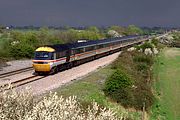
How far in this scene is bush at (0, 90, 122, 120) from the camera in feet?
25.2

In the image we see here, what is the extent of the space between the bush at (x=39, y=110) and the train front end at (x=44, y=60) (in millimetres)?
23023

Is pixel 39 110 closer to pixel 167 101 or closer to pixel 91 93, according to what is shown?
pixel 91 93

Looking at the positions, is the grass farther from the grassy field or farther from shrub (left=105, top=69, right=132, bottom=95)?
the grassy field

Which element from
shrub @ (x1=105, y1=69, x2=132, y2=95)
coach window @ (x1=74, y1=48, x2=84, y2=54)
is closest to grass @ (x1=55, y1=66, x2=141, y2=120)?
shrub @ (x1=105, y1=69, x2=132, y2=95)

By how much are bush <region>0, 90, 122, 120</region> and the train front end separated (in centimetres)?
2302

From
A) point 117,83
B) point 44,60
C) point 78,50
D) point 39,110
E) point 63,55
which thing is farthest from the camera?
point 78,50

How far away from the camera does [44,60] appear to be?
107 ft

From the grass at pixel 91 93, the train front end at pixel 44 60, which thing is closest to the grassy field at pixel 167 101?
the grass at pixel 91 93

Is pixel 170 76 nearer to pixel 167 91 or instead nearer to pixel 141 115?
pixel 167 91

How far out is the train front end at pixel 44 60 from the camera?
3234 cm

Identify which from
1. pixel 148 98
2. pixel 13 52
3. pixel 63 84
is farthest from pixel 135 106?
pixel 13 52

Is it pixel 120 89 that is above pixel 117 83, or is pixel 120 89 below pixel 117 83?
below

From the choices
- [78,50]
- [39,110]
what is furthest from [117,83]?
[39,110]

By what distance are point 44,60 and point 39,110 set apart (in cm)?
2486
